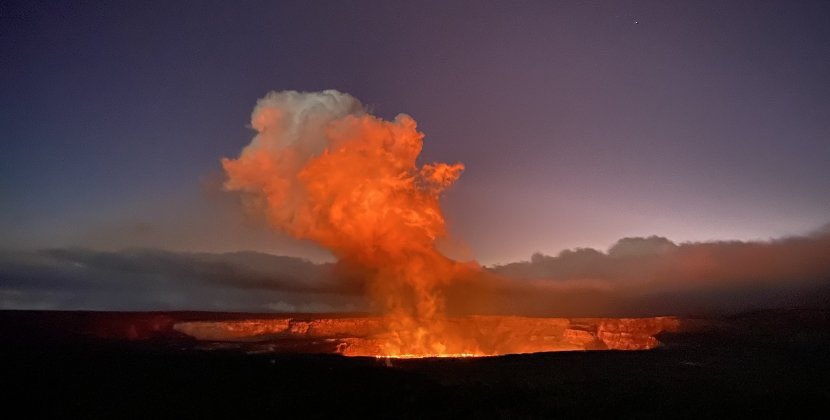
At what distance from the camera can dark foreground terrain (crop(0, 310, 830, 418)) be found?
1101 inches

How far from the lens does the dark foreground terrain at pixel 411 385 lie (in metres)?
28.0

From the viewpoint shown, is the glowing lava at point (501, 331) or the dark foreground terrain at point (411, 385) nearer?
the dark foreground terrain at point (411, 385)

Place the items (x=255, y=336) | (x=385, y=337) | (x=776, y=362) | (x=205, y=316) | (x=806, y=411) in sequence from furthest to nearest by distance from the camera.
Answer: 1. (x=205, y=316)
2. (x=255, y=336)
3. (x=385, y=337)
4. (x=776, y=362)
5. (x=806, y=411)

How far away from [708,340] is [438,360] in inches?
1633

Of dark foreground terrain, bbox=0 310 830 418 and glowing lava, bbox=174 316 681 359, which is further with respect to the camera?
glowing lava, bbox=174 316 681 359

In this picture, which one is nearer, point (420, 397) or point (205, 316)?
point (420, 397)

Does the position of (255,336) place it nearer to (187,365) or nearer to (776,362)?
(187,365)

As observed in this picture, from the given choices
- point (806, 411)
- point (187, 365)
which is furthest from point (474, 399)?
point (187, 365)

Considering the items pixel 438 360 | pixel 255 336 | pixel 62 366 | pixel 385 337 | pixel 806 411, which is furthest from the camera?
pixel 255 336

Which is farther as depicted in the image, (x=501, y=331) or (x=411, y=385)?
(x=501, y=331)

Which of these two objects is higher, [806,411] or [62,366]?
[62,366]

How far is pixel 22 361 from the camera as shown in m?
37.7

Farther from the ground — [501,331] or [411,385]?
[411,385]

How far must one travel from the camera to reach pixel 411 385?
105 feet
